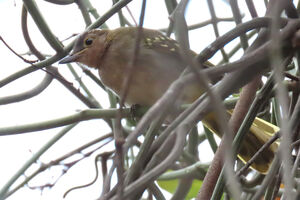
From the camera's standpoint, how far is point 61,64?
3.22 meters

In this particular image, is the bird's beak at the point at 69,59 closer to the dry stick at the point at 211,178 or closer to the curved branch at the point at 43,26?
the curved branch at the point at 43,26

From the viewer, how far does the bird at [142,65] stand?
9.60ft

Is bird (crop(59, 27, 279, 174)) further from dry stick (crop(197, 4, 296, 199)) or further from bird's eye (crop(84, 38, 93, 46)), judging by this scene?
dry stick (crop(197, 4, 296, 199))

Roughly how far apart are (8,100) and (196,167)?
894 millimetres

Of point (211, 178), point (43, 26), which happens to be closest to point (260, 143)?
point (211, 178)

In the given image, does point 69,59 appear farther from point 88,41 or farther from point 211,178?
point 211,178

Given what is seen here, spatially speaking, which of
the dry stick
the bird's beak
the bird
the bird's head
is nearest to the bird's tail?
the bird

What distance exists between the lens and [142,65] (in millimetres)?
3430

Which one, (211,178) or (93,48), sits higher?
(93,48)

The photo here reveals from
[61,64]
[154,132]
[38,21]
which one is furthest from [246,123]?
[61,64]

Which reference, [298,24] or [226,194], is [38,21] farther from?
[298,24]

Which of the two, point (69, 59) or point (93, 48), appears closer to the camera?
point (69, 59)

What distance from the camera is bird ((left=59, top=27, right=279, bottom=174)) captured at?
2927 mm

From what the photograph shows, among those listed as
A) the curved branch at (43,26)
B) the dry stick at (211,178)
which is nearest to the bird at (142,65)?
the curved branch at (43,26)
